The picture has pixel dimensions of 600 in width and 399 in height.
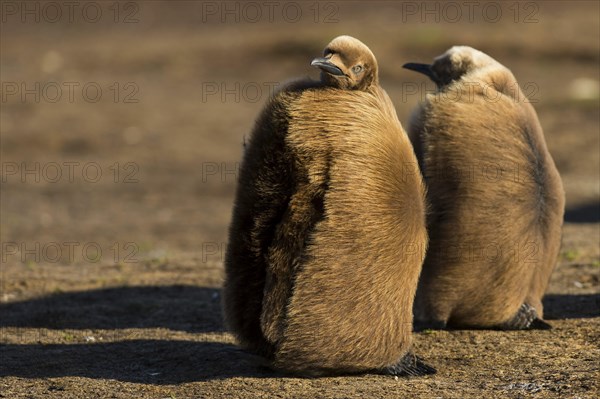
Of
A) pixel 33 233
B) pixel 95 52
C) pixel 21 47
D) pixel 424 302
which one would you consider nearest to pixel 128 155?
pixel 33 233

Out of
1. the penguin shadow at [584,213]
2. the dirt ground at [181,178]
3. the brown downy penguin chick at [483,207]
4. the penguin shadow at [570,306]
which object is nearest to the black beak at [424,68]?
the brown downy penguin chick at [483,207]

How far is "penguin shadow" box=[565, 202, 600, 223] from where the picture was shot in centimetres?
1283

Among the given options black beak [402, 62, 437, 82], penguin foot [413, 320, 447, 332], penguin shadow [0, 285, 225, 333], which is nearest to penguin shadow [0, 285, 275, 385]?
penguin shadow [0, 285, 225, 333]

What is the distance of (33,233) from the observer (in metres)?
13.3

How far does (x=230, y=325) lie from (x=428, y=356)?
55.9 inches

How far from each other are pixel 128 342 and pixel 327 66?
2.83 m

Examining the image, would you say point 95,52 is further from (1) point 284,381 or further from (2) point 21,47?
(1) point 284,381

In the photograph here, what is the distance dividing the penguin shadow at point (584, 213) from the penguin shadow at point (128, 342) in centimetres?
569

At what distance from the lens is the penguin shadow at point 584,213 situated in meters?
12.8

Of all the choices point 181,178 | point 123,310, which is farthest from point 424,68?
point 181,178

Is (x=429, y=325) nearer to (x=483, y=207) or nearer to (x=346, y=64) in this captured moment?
(x=483, y=207)

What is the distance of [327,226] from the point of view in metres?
5.71

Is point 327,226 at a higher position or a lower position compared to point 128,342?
higher

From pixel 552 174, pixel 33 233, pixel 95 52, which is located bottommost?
pixel 33 233
